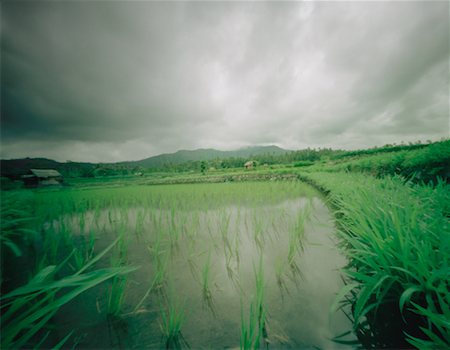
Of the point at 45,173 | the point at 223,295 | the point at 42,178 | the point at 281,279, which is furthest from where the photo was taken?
the point at 45,173

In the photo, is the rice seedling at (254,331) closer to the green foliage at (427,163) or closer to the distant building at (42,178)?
the distant building at (42,178)

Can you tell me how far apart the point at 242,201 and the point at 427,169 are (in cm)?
457

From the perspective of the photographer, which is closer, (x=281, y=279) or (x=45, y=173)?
(x=281, y=279)

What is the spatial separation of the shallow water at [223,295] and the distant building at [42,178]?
59.2 inches

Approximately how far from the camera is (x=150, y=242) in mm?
2902

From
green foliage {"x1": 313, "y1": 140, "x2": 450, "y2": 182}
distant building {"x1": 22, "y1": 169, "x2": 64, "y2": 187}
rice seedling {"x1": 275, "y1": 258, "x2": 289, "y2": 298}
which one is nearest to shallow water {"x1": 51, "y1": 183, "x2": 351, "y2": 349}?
rice seedling {"x1": 275, "y1": 258, "x2": 289, "y2": 298}

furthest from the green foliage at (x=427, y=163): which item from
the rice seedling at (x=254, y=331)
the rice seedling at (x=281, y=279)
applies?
the rice seedling at (x=254, y=331)

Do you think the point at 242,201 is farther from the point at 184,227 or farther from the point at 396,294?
the point at 396,294

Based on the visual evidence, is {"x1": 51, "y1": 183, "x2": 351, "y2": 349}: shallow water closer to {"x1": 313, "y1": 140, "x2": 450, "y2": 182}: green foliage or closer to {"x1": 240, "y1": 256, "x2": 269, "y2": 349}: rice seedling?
{"x1": 240, "y1": 256, "x2": 269, "y2": 349}: rice seedling

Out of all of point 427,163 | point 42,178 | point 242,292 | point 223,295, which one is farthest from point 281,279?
point 427,163

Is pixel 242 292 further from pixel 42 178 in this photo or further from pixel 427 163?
pixel 427 163

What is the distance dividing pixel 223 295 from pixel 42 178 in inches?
152

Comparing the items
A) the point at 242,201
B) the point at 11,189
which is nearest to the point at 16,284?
the point at 11,189

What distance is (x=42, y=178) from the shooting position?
319cm
